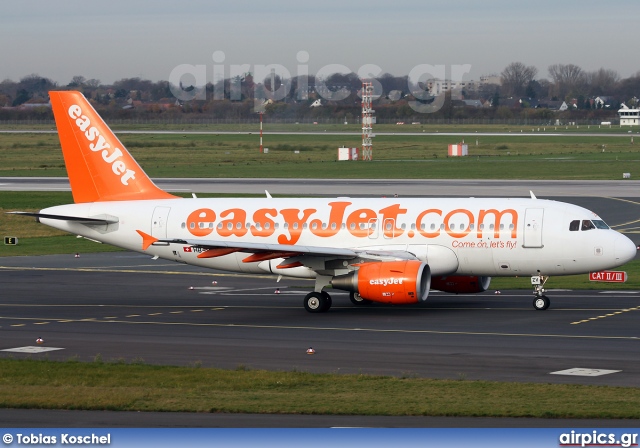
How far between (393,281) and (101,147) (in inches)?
616

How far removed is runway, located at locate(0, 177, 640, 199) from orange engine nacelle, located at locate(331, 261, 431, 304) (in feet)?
172

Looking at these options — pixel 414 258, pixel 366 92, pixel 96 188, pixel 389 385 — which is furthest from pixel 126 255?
pixel 366 92

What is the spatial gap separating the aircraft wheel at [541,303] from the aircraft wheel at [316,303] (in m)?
8.47

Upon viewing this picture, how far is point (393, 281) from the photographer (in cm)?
4162

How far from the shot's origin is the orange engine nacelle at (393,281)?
41.4m

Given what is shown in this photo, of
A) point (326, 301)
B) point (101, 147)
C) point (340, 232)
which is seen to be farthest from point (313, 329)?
point (101, 147)

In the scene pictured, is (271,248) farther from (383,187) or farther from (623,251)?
(383,187)

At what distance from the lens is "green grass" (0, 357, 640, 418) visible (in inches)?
990

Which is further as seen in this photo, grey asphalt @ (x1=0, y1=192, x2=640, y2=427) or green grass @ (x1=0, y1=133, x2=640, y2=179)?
green grass @ (x1=0, y1=133, x2=640, y2=179)

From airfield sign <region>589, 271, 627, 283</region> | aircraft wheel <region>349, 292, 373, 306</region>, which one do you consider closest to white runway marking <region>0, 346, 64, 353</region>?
aircraft wheel <region>349, 292, 373, 306</region>

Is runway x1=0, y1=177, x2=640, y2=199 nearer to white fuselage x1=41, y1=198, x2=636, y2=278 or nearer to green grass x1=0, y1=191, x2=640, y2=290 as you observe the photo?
green grass x1=0, y1=191, x2=640, y2=290

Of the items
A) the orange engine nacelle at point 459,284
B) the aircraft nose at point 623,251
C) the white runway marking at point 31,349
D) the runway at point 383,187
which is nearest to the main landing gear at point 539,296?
the orange engine nacelle at point 459,284

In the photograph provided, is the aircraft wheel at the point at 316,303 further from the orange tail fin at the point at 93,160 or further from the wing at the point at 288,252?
the orange tail fin at the point at 93,160

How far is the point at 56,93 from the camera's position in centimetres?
4941
